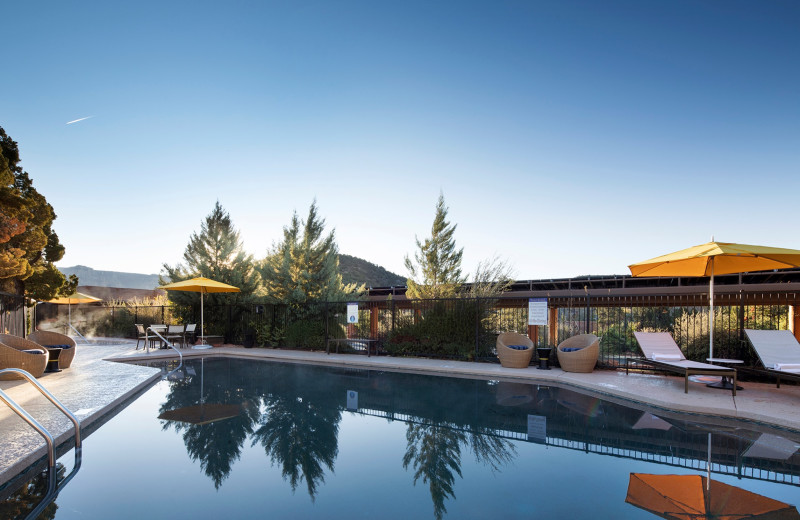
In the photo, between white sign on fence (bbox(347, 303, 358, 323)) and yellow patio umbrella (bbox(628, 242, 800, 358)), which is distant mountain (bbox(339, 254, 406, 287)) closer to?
white sign on fence (bbox(347, 303, 358, 323))

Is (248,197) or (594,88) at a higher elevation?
(594,88)

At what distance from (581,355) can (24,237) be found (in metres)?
13.2

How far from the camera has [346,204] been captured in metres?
14.7

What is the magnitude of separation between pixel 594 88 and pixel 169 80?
395 inches

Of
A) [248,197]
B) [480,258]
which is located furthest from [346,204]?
[480,258]

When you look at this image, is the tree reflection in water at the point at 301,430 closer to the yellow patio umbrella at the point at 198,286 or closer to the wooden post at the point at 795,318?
the yellow patio umbrella at the point at 198,286

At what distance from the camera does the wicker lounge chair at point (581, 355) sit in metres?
8.17

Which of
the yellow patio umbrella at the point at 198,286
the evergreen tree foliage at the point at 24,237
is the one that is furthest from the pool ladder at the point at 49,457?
the yellow patio umbrella at the point at 198,286

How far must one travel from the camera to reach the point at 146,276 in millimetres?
47094

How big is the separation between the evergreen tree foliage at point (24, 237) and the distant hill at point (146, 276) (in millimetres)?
28426

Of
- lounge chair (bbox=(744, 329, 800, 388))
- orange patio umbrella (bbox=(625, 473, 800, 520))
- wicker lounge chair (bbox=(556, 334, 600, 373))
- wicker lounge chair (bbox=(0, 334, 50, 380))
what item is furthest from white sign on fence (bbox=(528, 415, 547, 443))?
wicker lounge chair (bbox=(0, 334, 50, 380))

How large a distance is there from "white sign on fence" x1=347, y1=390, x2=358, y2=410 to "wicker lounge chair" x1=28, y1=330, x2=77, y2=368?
552 centimetres

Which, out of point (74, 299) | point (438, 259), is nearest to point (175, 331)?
point (74, 299)

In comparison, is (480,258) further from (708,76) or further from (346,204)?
(708,76)
